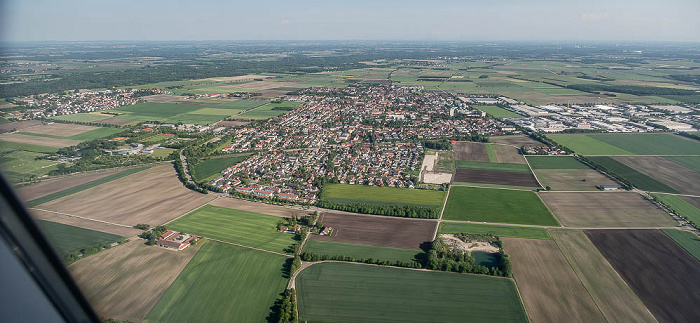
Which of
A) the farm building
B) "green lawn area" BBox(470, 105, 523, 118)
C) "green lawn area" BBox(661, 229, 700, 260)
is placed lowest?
"green lawn area" BBox(661, 229, 700, 260)

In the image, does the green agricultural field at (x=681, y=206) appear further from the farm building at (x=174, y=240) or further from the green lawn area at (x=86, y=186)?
the green lawn area at (x=86, y=186)

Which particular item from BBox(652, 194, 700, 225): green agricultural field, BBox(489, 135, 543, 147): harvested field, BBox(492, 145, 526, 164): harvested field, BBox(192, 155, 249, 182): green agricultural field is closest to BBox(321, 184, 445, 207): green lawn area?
BBox(192, 155, 249, 182): green agricultural field

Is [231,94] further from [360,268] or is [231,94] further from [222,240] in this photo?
[360,268]

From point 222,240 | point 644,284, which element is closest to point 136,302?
point 222,240

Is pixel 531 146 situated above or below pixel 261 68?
below

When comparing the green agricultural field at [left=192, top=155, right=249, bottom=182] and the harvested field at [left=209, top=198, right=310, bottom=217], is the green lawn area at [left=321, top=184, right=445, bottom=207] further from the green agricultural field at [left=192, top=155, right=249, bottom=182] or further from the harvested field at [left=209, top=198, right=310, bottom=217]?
the green agricultural field at [left=192, top=155, right=249, bottom=182]

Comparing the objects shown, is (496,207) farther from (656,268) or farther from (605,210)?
(656,268)

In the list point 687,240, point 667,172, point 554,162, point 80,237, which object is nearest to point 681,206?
point 687,240
